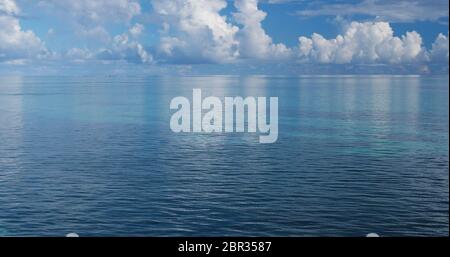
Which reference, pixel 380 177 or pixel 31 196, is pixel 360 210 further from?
pixel 31 196

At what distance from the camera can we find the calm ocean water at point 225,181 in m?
37.3

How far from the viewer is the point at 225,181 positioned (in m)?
50.8

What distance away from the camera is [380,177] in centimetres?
5200

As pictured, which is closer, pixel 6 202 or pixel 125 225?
pixel 125 225

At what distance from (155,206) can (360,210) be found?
51.1 feet

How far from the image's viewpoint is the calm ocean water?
37312mm

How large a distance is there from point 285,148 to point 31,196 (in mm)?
33901
